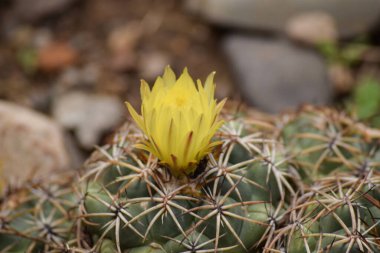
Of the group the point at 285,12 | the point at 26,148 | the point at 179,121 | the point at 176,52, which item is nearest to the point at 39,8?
the point at 176,52

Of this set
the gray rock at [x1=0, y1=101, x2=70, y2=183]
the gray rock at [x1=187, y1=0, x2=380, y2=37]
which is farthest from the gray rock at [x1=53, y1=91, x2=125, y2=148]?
the gray rock at [x1=187, y1=0, x2=380, y2=37]

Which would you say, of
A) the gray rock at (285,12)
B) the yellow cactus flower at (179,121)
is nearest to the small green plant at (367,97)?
the gray rock at (285,12)

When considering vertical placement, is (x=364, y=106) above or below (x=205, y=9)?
below

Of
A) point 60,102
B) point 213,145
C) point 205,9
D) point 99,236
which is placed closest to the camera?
point 213,145

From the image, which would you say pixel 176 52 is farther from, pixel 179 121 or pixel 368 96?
pixel 179 121

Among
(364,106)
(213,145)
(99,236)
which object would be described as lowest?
(364,106)

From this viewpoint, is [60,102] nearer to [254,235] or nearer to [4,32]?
[4,32]

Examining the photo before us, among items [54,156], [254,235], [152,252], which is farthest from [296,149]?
[54,156]
